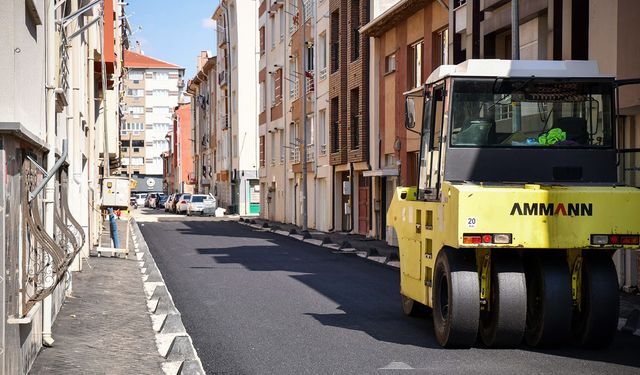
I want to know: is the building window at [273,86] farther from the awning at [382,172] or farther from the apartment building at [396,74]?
the awning at [382,172]

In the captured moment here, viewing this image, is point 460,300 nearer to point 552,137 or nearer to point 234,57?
point 552,137

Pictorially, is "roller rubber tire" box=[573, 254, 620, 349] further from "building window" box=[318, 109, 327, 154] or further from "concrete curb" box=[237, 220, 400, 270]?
"building window" box=[318, 109, 327, 154]

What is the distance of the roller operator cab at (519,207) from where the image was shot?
9906mm

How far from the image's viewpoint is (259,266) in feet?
73.8

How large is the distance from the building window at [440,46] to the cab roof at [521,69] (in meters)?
16.3

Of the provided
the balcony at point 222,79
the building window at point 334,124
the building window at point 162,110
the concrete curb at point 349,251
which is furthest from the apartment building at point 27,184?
the building window at point 162,110

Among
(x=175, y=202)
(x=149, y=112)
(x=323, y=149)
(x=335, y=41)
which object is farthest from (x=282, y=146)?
(x=149, y=112)

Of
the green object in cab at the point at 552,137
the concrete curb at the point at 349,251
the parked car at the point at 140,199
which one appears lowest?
the parked car at the point at 140,199

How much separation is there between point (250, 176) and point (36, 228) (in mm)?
61293

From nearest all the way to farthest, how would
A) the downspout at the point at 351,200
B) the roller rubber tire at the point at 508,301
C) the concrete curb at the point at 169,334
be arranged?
the concrete curb at the point at 169,334, the roller rubber tire at the point at 508,301, the downspout at the point at 351,200

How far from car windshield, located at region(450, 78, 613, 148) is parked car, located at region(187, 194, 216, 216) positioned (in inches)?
2230

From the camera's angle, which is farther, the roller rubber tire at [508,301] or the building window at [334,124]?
the building window at [334,124]

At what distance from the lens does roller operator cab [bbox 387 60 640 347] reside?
9906 mm

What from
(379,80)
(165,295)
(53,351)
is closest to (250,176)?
(379,80)
